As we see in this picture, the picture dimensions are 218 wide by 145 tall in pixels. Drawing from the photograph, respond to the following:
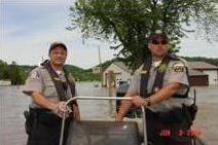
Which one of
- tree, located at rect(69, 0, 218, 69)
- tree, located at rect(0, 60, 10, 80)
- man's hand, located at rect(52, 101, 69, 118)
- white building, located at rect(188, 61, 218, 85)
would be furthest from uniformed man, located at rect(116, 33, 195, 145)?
tree, located at rect(0, 60, 10, 80)

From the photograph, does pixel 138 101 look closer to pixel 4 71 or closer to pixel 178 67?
pixel 178 67

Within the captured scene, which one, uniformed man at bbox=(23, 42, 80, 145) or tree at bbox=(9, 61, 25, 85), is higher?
tree at bbox=(9, 61, 25, 85)

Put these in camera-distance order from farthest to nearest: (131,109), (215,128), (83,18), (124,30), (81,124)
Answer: (83,18) → (124,30) → (215,128) → (131,109) → (81,124)

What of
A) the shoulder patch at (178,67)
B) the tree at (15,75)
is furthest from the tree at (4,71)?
the shoulder patch at (178,67)

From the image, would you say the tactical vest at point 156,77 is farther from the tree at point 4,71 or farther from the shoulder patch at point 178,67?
the tree at point 4,71

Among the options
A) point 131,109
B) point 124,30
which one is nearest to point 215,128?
point 131,109

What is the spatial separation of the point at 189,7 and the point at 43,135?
3500 centimetres

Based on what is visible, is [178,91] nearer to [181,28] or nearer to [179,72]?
[179,72]

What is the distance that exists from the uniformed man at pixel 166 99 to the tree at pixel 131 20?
30.8m

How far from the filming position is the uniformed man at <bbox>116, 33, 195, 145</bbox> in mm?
7570

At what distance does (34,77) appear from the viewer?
7898 mm

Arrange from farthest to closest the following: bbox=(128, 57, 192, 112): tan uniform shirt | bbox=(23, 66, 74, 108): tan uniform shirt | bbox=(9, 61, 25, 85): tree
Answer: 1. bbox=(9, 61, 25, 85): tree
2. bbox=(23, 66, 74, 108): tan uniform shirt
3. bbox=(128, 57, 192, 112): tan uniform shirt

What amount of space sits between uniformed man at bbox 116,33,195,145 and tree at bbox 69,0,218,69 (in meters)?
30.8

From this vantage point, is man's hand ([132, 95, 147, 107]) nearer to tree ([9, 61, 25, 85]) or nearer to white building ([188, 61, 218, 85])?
white building ([188, 61, 218, 85])
